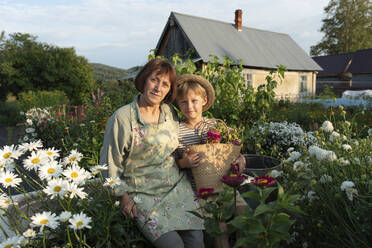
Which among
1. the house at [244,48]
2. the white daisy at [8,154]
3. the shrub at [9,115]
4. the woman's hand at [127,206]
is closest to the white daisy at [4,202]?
the white daisy at [8,154]

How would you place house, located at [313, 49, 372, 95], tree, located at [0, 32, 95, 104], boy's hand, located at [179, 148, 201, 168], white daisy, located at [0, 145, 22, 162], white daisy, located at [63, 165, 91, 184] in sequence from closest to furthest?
1. white daisy, located at [63, 165, 91, 184]
2. white daisy, located at [0, 145, 22, 162]
3. boy's hand, located at [179, 148, 201, 168]
4. tree, located at [0, 32, 95, 104]
5. house, located at [313, 49, 372, 95]

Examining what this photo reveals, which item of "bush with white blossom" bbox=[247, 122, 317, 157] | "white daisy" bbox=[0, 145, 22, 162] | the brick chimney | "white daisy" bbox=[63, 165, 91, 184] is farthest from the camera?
the brick chimney

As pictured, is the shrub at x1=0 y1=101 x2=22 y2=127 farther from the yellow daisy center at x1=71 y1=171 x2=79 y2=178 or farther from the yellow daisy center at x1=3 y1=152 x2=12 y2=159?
the yellow daisy center at x1=71 y1=171 x2=79 y2=178

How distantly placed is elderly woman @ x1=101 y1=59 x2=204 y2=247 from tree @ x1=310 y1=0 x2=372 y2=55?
3541 cm

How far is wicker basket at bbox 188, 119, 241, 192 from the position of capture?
1.78 meters

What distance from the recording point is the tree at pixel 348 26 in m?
28.9

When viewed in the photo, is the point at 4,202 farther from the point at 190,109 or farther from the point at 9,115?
the point at 9,115

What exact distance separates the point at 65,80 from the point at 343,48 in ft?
105

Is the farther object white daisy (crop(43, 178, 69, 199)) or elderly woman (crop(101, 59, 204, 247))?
elderly woman (crop(101, 59, 204, 247))

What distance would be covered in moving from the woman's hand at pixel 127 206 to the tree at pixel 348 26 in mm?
35902

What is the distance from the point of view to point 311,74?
17094mm

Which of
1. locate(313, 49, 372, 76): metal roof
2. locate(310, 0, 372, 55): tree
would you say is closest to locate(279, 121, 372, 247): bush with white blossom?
locate(313, 49, 372, 76): metal roof

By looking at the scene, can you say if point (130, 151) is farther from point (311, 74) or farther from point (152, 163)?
point (311, 74)

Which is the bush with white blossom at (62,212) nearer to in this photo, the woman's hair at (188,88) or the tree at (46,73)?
the woman's hair at (188,88)
